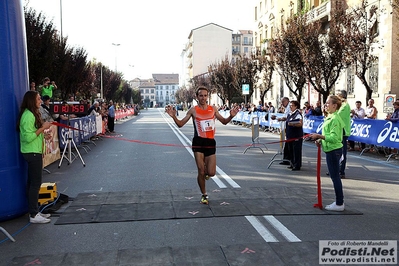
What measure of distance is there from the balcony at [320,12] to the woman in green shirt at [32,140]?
87.9 ft

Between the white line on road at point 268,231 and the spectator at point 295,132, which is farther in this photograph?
the spectator at point 295,132

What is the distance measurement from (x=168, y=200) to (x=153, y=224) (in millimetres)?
1423

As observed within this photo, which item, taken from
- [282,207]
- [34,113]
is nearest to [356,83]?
[282,207]

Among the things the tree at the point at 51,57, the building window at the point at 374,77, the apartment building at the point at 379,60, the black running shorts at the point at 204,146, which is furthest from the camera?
the building window at the point at 374,77

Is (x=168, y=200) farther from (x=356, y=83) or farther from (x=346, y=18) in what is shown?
(x=356, y=83)

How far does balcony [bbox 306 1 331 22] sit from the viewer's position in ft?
100

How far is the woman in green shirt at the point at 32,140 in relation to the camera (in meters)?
6.26

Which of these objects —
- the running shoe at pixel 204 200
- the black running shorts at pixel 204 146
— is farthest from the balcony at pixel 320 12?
the running shoe at pixel 204 200

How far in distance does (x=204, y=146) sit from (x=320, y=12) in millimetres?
27925

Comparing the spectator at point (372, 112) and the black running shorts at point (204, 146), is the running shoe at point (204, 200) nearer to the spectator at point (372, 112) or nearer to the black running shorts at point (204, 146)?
the black running shorts at point (204, 146)

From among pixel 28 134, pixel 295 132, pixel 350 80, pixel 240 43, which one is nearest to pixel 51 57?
pixel 295 132

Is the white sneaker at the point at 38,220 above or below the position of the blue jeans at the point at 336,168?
below

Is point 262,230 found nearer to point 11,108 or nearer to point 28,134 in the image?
point 28,134

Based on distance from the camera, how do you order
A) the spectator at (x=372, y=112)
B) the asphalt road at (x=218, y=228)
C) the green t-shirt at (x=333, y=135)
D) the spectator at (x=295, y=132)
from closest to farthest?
the asphalt road at (x=218, y=228) → the green t-shirt at (x=333, y=135) → the spectator at (x=295, y=132) → the spectator at (x=372, y=112)
